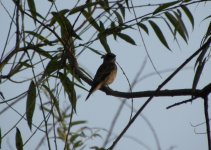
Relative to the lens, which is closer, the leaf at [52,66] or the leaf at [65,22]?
the leaf at [65,22]

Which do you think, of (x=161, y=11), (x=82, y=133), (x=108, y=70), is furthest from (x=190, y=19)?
(x=108, y=70)

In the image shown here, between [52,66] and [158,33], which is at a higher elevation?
[158,33]

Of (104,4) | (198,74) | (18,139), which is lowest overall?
(18,139)

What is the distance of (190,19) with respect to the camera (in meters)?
2.79

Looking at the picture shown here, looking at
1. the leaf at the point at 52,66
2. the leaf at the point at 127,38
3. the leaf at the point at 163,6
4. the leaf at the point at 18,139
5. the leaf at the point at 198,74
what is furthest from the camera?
the leaf at the point at 127,38

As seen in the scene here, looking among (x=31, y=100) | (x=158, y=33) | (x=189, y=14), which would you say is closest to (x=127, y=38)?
(x=158, y=33)

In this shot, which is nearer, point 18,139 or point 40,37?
point 18,139

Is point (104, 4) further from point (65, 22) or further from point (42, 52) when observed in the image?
point (42, 52)

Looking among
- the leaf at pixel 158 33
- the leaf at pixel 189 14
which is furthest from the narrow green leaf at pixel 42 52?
the leaf at pixel 189 14

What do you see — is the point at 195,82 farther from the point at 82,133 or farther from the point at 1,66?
the point at 82,133

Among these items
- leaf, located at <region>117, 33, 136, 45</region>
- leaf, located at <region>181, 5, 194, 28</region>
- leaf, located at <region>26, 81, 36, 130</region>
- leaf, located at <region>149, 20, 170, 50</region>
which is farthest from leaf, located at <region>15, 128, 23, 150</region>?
leaf, located at <region>181, 5, 194, 28</region>

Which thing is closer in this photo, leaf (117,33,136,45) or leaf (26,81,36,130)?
leaf (26,81,36,130)

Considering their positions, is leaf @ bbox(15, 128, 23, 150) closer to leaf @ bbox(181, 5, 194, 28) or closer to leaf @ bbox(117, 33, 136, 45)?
leaf @ bbox(117, 33, 136, 45)

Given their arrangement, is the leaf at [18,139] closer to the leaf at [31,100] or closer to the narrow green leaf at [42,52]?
the leaf at [31,100]
